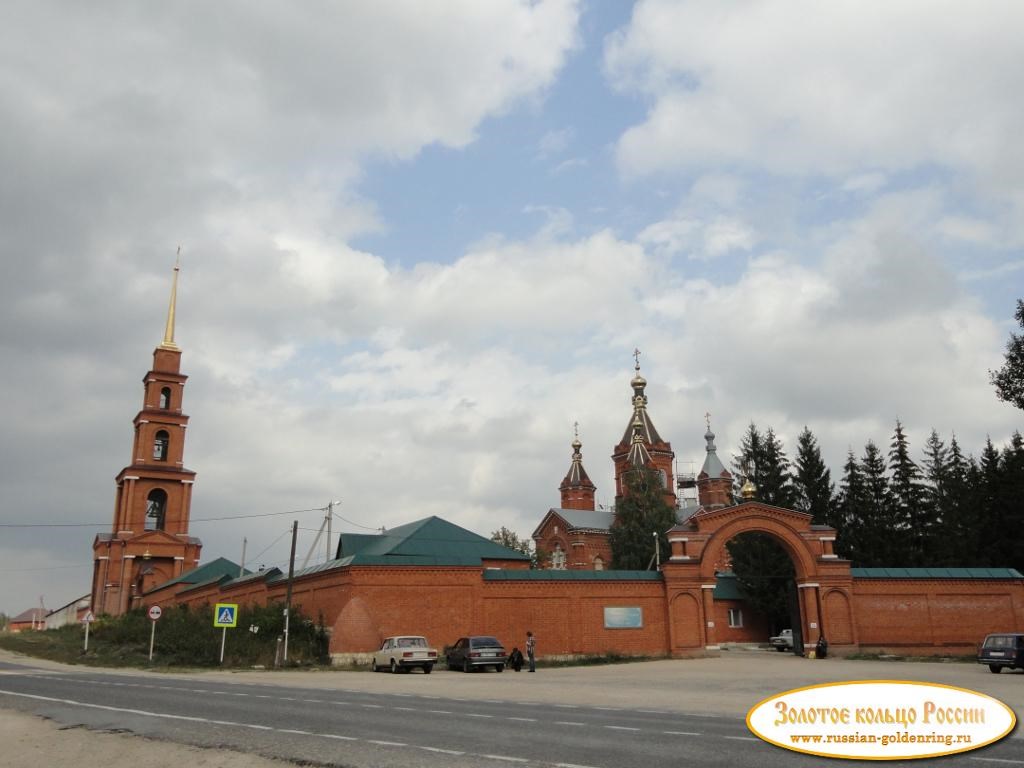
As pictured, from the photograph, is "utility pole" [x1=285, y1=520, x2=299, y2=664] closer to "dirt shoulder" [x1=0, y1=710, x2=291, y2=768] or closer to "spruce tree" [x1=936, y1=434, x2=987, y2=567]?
"dirt shoulder" [x1=0, y1=710, x2=291, y2=768]

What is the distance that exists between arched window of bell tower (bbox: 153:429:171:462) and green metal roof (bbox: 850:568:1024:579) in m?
53.9

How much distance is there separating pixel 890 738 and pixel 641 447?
2985 inches

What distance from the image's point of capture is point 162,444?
68188mm

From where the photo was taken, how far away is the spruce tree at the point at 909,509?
54.3 m

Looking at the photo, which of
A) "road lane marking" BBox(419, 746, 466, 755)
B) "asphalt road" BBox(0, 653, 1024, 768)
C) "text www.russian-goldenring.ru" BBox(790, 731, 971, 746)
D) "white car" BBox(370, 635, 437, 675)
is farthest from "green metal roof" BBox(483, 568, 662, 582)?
"text www.russian-goldenring.ru" BBox(790, 731, 971, 746)

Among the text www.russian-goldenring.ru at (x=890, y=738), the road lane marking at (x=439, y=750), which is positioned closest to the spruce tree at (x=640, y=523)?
the road lane marking at (x=439, y=750)

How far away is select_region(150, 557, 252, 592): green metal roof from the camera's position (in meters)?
61.1

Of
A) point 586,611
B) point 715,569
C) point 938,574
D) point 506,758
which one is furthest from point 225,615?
point 938,574

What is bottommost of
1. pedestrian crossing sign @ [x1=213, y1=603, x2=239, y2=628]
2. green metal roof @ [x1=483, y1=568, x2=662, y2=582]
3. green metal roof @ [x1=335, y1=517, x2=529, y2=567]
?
pedestrian crossing sign @ [x1=213, y1=603, x2=239, y2=628]

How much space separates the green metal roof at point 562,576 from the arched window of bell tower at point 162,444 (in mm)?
42176

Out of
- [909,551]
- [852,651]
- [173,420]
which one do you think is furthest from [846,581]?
[173,420]

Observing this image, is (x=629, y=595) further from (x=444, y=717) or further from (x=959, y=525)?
(x=959, y=525)

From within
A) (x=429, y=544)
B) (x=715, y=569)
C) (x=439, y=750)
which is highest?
(x=429, y=544)

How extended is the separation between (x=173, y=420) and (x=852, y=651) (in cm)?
5455
